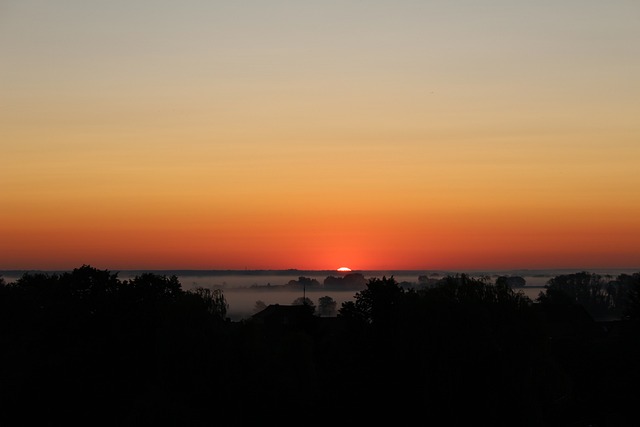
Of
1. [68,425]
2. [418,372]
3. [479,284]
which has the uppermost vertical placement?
[479,284]

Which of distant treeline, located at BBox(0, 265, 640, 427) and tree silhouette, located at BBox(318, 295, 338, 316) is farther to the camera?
tree silhouette, located at BBox(318, 295, 338, 316)

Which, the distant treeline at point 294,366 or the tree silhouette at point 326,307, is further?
the tree silhouette at point 326,307

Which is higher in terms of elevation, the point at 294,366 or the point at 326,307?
the point at 326,307

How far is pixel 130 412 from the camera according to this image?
37.7 m

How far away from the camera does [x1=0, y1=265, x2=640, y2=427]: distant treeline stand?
3897cm

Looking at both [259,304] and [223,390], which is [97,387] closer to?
[223,390]

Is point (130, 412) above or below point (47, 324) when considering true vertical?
below

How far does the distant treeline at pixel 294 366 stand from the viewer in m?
39.0

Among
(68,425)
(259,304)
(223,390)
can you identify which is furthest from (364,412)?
(259,304)

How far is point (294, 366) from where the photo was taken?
45062mm

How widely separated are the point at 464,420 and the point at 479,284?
10051 mm

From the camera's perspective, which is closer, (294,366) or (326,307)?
(294,366)

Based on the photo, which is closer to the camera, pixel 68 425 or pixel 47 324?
pixel 68 425

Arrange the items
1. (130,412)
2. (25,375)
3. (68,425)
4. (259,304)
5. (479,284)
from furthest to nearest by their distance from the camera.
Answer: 1. (259,304)
2. (479,284)
3. (25,375)
4. (68,425)
5. (130,412)
